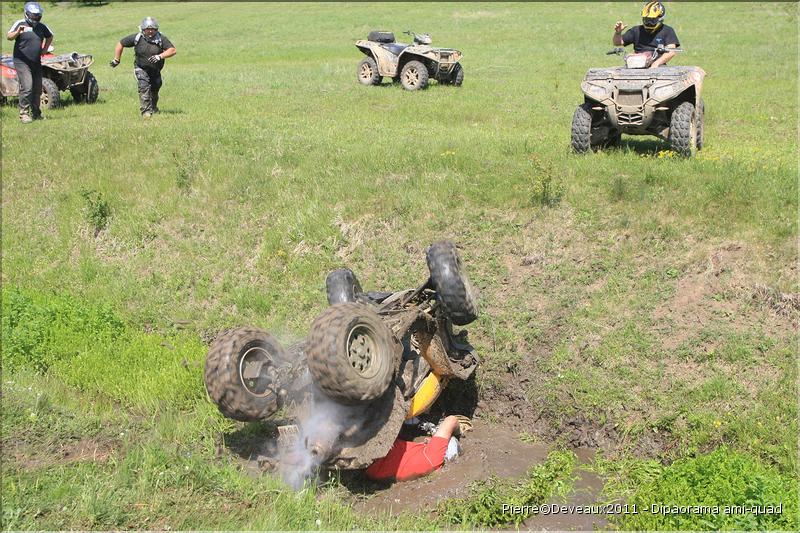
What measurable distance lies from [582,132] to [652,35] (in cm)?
241

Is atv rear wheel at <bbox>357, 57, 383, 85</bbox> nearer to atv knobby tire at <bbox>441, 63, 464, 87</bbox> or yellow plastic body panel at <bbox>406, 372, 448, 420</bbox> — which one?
atv knobby tire at <bbox>441, 63, 464, 87</bbox>

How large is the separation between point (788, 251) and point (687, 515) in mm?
3632

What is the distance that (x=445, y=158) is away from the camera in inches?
436

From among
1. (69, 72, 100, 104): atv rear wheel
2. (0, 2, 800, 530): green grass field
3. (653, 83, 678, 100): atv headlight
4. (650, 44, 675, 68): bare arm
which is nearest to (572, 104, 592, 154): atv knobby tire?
(0, 2, 800, 530): green grass field

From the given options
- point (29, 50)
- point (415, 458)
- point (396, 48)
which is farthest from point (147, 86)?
point (415, 458)

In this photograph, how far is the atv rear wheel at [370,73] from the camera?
20.4 meters

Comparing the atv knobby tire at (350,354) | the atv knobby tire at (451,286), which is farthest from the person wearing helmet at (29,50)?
the atv knobby tire at (350,354)

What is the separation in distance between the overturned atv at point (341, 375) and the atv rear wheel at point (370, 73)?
14320mm

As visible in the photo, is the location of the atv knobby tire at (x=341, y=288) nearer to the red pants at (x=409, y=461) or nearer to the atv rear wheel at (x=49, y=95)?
the red pants at (x=409, y=461)

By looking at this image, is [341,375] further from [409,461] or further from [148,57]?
[148,57]

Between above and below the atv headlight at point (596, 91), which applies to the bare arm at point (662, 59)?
above

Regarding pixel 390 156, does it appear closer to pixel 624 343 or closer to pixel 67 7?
pixel 624 343

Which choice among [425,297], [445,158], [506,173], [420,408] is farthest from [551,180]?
[420,408]

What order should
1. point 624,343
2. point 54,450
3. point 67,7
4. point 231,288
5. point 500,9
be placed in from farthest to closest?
point 67,7
point 500,9
point 231,288
point 624,343
point 54,450
